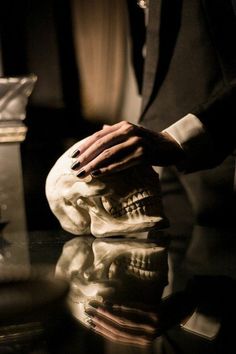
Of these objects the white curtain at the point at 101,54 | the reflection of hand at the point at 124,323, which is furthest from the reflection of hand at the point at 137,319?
the white curtain at the point at 101,54

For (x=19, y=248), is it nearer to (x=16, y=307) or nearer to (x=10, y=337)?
(x=16, y=307)

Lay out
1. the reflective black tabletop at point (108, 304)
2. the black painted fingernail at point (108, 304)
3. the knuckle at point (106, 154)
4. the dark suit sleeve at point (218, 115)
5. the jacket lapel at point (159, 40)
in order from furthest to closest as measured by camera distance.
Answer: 1. the jacket lapel at point (159, 40)
2. the dark suit sleeve at point (218, 115)
3. the knuckle at point (106, 154)
4. the black painted fingernail at point (108, 304)
5. the reflective black tabletop at point (108, 304)

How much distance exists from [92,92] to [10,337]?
3.41 ft

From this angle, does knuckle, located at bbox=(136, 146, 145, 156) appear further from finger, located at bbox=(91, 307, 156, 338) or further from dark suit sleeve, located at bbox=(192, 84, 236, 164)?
finger, located at bbox=(91, 307, 156, 338)

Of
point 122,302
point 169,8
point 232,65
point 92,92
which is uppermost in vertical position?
point 169,8

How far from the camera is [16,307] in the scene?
75cm

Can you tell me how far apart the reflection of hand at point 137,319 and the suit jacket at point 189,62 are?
50 cm

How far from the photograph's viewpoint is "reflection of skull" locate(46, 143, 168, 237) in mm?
1094

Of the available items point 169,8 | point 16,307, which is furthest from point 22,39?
point 16,307

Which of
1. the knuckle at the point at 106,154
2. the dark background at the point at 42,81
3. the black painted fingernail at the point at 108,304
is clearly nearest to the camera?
the black painted fingernail at the point at 108,304

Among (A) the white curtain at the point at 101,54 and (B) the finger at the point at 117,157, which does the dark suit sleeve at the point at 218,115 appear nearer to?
(B) the finger at the point at 117,157

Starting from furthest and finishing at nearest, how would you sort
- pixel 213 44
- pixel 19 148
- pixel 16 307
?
pixel 19 148, pixel 213 44, pixel 16 307

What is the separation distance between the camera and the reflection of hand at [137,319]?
2.11 feet

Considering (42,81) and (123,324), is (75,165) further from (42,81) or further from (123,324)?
(42,81)
